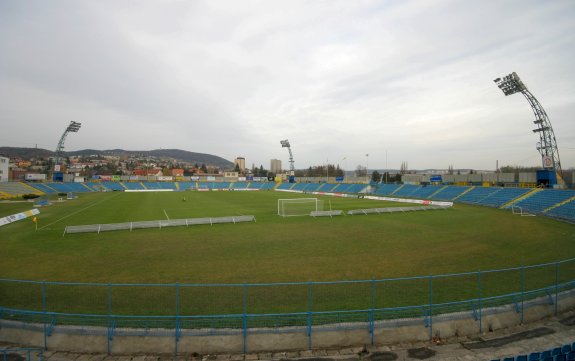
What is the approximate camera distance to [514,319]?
32.5 ft

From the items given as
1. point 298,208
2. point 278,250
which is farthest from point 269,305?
point 298,208

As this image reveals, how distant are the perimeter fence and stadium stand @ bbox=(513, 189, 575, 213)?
97.9 ft

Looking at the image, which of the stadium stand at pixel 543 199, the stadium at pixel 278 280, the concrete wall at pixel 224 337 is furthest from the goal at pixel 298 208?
the stadium stand at pixel 543 199

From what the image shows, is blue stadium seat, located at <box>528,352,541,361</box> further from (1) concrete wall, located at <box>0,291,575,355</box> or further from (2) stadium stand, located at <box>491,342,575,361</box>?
(1) concrete wall, located at <box>0,291,575,355</box>

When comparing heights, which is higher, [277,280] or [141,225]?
[141,225]

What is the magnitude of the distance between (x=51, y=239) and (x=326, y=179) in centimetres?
9224

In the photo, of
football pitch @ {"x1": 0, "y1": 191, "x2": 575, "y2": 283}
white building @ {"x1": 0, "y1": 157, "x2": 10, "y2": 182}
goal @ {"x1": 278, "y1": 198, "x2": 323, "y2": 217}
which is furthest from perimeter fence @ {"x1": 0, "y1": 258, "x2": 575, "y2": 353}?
white building @ {"x1": 0, "y1": 157, "x2": 10, "y2": 182}

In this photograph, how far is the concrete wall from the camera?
841cm

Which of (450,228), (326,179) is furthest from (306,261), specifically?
(326,179)

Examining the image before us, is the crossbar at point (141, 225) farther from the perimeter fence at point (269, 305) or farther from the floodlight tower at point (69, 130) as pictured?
the floodlight tower at point (69, 130)

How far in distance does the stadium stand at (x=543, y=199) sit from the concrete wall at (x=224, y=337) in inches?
1476

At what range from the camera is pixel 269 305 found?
10.7 m

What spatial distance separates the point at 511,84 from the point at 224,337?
179ft

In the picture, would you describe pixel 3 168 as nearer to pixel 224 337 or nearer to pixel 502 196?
pixel 224 337
